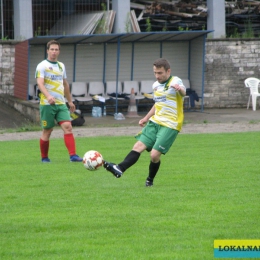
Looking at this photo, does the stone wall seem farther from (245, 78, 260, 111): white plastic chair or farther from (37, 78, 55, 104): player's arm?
(37, 78, 55, 104): player's arm

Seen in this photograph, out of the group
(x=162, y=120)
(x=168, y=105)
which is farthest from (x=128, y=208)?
(x=168, y=105)

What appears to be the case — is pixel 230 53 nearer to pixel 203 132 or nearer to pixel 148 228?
pixel 203 132

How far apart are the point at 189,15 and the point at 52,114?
57.8 feet

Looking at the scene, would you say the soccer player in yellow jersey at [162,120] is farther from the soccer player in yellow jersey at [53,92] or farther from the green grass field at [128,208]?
the soccer player in yellow jersey at [53,92]

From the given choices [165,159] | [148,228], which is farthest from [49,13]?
[148,228]

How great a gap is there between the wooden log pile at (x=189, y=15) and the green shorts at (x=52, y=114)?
16244mm

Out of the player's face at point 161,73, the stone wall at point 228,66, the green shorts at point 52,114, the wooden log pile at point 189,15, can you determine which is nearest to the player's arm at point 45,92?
the green shorts at point 52,114

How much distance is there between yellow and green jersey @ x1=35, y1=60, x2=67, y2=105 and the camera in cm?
1288

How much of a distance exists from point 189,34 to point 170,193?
54.7ft

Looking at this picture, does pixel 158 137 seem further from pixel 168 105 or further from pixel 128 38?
pixel 128 38

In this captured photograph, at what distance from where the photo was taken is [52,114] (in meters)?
13.0

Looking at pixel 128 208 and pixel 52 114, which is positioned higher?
pixel 52 114

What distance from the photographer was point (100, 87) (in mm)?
25812

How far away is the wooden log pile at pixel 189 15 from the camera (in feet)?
96.3
